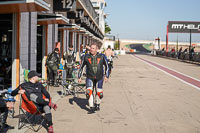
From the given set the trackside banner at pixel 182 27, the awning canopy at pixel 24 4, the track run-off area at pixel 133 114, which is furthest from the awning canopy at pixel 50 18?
the trackside banner at pixel 182 27

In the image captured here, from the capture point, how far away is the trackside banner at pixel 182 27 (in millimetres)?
69625

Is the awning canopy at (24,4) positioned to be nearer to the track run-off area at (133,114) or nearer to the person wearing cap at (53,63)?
the track run-off area at (133,114)

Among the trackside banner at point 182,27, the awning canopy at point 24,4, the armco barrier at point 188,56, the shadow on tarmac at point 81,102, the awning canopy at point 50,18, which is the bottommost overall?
the shadow on tarmac at point 81,102

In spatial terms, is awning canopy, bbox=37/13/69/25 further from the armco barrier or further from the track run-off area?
the armco barrier

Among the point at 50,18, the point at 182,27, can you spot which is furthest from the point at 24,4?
the point at 182,27

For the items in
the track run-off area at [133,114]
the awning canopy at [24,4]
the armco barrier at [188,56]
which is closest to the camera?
the track run-off area at [133,114]

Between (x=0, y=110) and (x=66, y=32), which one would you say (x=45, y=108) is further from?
(x=66, y=32)

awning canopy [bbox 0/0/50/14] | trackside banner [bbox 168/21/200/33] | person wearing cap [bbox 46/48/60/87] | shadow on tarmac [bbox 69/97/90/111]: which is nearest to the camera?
awning canopy [bbox 0/0/50/14]

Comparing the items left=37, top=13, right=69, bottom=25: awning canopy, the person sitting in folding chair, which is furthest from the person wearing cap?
the person sitting in folding chair

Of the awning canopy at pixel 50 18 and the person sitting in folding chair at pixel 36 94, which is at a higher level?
the awning canopy at pixel 50 18

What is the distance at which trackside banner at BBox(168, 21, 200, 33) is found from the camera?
228 ft

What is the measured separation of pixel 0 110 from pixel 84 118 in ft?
7.68

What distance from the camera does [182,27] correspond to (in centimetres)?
7081

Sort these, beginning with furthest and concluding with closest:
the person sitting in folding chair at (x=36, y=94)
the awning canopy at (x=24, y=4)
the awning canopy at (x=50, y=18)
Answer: the awning canopy at (x=50, y=18)
the awning canopy at (x=24, y=4)
the person sitting in folding chair at (x=36, y=94)
